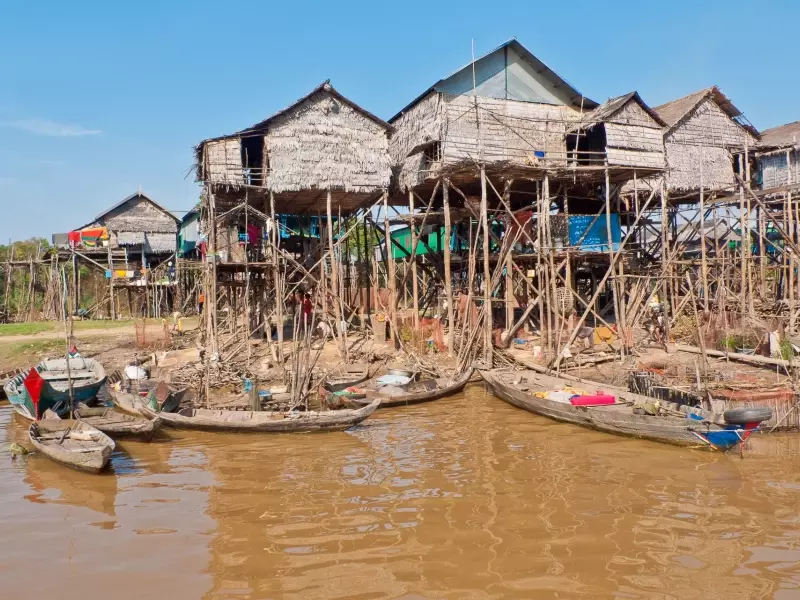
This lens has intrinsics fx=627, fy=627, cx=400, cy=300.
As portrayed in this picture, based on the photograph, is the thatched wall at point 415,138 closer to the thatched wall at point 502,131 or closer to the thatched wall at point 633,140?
the thatched wall at point 502,131

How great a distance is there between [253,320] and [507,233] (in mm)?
10451

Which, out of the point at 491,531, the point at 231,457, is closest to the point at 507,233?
the point at 231,457

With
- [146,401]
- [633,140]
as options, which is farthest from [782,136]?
[146,401]

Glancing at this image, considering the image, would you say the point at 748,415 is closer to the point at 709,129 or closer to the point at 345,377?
the point at 345,377

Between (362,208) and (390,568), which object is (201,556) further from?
(362,208)

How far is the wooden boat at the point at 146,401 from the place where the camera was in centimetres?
1320

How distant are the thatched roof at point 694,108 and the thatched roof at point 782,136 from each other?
4.12 ft

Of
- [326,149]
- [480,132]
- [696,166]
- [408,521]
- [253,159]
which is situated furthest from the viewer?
[696,166]

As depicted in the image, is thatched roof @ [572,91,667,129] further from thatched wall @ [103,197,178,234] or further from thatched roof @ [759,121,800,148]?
thatched wall @ [103,197,178,234]

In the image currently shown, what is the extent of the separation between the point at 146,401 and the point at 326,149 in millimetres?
9495

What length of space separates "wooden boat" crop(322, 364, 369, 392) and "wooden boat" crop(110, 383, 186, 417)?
3.35 meters

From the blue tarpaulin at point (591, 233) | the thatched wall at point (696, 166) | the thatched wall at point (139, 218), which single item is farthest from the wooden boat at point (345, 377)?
the thatched wall at point (139, 218)

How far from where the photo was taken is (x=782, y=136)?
2603cm

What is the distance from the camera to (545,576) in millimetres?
6312
